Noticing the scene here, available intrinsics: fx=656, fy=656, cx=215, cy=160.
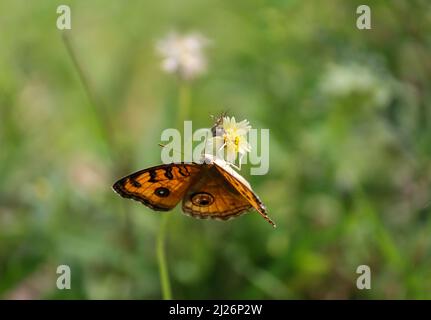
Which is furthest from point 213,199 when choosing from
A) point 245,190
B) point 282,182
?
point 282,182

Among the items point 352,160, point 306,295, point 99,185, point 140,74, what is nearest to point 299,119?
point 352,160

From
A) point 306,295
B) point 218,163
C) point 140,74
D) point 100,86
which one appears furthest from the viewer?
point 140,74

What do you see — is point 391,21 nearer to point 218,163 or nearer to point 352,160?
point 352,160

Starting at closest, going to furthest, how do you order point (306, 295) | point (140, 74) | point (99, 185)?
point (306, 295) → point (99, 185) → point (140, 74)

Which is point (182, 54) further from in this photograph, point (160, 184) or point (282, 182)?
point (160, 184)

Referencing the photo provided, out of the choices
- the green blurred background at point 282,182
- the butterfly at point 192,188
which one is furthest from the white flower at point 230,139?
the green blurred background at point 282,182

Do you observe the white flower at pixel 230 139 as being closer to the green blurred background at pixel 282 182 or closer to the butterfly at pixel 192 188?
the butterfly at pixel 192 188

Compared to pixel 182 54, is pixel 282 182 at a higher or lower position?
lower
